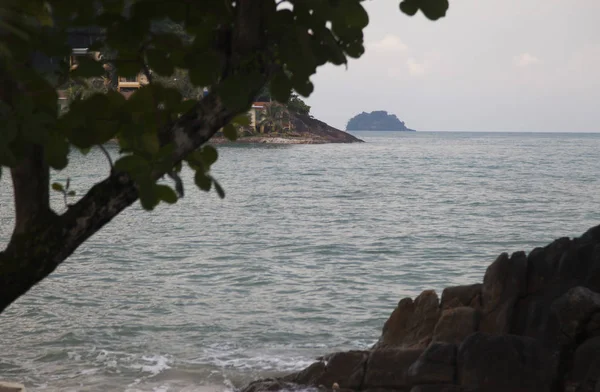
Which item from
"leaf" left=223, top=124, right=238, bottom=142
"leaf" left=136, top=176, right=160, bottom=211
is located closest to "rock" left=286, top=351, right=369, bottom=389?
"leaf" left=223, top=124, right=238, bottom=142

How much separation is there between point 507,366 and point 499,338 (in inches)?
11.4

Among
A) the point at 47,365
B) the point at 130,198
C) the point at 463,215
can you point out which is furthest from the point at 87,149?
the point at 463,215

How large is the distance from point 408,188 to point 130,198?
44.3 meters

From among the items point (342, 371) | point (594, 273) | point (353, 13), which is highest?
point (353, 13)

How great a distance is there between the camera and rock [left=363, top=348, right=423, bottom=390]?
8086 mm

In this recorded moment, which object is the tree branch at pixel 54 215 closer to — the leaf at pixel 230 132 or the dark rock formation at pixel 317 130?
the leaf at pixel 230 132

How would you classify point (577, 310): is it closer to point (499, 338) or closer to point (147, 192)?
point (499, 338)

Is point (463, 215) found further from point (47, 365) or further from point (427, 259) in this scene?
point (47, 365)

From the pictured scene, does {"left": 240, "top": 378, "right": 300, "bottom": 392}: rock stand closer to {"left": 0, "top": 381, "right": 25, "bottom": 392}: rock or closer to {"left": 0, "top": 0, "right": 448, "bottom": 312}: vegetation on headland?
{"left": 0, "top": 381, "right": 25, "bottom": 392}: rock

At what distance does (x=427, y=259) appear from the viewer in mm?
20641

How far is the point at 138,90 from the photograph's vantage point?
2.05 metres

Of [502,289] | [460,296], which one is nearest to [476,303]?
[460,296]

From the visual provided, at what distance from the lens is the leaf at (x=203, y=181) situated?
86.7 inches

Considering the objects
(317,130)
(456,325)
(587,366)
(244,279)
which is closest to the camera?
(587,366)
